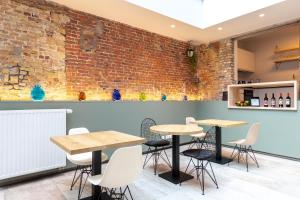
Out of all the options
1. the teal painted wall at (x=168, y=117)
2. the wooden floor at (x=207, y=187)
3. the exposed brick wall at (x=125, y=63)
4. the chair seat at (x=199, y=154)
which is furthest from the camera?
the exposed brick wall at (x=125, y=63)

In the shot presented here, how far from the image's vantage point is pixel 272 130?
443 cm

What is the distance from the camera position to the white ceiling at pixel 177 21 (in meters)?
3.72

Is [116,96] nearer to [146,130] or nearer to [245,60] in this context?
[146,130]

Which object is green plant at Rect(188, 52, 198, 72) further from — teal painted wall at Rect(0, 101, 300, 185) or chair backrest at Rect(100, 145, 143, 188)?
chair backrest at Rect(100, 145, 143, 188)

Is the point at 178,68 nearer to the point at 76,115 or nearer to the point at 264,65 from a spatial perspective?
the point at 264,65

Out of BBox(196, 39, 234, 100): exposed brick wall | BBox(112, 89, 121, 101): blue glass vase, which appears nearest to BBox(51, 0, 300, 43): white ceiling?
BBox(196, 39, 234, 100): exposed brick wall

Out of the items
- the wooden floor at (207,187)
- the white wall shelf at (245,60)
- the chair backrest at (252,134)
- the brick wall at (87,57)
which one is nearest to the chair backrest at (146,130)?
the brick wall at (87,57)

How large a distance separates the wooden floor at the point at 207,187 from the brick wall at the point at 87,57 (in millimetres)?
1402

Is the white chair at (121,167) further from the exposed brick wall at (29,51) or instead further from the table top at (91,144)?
the exposed brick wall at (29,51)

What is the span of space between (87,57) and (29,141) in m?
1.83

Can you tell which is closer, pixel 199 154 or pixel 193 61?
pixel 199 154

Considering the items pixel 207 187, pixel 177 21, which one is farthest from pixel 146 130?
pixel 177 21

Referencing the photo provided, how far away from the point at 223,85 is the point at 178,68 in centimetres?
127

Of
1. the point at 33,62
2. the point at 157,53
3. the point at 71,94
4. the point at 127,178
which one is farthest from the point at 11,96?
the point at 157,53
